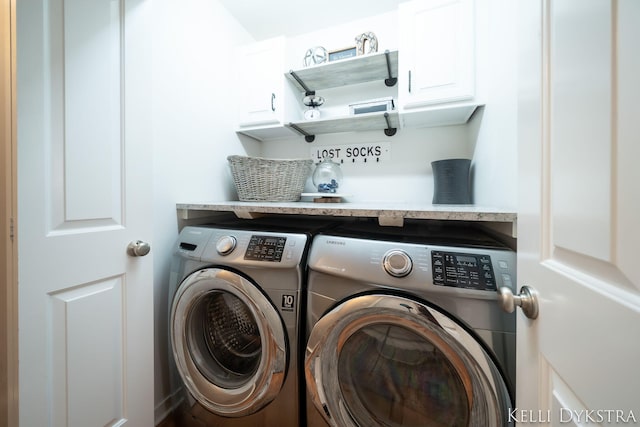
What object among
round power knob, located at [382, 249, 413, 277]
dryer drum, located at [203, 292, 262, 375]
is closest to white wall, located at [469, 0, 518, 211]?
round power knob, located at [382, 249, 413, 277]

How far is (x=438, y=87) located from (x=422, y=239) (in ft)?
2.79

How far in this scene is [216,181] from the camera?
1.58m

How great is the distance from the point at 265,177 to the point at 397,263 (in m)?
0.95

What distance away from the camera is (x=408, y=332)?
833 mm

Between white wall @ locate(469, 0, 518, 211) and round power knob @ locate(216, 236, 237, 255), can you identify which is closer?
white wall @ locate(469, 0, 518, 211)

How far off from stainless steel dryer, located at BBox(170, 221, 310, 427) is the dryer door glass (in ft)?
0.75

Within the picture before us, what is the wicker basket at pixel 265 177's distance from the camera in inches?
56.1

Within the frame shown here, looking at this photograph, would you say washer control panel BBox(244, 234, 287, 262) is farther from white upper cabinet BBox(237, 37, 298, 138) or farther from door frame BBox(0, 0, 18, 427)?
white upper cabinet BBox(237, 37, 298, 138)

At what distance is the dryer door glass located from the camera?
0.80 metres

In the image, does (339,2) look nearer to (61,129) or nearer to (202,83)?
(202,83)

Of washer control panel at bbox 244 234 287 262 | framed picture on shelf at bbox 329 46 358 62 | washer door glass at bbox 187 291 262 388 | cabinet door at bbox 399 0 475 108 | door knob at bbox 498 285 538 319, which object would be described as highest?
framed picture on shelf at bbox 329 46 358 62

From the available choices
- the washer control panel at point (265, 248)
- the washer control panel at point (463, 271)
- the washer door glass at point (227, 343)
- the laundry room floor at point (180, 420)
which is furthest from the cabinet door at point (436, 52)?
the laundry room floor at point (180, 420)

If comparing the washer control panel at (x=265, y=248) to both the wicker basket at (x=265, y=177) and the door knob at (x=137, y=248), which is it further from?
the wicker basket at (x=265, y=177)

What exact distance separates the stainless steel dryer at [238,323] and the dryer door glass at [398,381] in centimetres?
23
